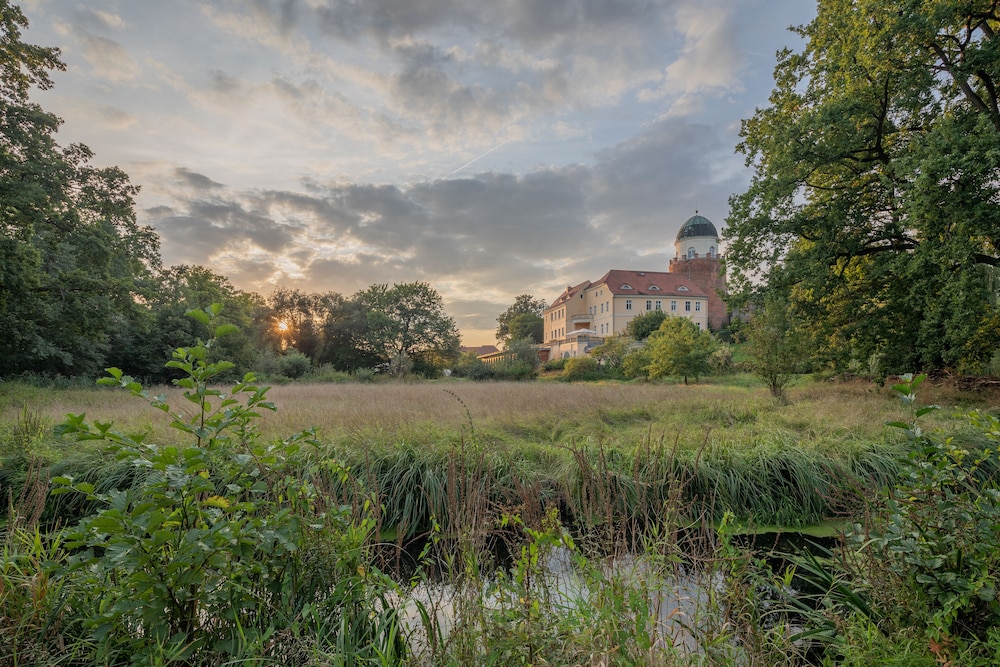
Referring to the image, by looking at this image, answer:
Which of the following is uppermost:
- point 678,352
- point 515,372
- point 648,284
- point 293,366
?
point 648,284

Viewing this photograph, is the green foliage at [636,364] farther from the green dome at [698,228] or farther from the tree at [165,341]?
the green dome at [698,228]

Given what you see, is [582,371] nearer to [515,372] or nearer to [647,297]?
[515,372]

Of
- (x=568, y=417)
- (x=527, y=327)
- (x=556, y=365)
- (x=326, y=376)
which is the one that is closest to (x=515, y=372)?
(x=556, y=365)

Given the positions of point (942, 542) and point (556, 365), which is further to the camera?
point (556, 365)

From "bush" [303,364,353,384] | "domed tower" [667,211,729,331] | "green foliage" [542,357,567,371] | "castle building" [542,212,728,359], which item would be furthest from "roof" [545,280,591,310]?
"bush" [303,364,353,384]

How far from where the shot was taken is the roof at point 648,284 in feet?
165

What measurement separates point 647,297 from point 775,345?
39557mm

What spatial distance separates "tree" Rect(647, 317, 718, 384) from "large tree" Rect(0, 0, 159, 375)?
21028 mm

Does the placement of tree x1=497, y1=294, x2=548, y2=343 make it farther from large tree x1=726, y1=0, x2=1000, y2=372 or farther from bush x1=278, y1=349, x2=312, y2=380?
large tree x1=726, y1=0, x2=1000, y2=372

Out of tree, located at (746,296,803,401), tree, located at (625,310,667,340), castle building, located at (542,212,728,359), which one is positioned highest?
castle building, located at (542,212,728,359)

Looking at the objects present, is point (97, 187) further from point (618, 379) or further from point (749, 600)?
point (618, 379)

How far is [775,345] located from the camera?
38.5ft

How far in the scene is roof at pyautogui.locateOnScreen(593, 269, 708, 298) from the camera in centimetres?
5041

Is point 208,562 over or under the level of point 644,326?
under
